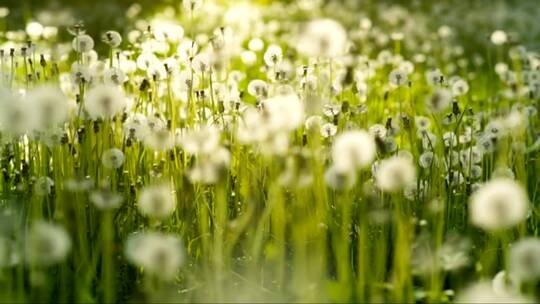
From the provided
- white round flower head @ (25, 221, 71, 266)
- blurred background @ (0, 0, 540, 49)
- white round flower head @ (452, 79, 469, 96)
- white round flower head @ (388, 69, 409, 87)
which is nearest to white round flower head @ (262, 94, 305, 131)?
white round flower head @ (25, 221, 71, 266)

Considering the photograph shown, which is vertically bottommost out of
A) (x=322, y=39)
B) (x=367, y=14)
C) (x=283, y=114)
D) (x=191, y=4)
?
(x=283, y=114)

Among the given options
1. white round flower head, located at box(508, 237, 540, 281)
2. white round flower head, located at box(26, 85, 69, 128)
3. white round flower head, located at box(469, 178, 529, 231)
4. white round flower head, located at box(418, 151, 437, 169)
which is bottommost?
white round flower head, located at box(508, 237, 540, 281)

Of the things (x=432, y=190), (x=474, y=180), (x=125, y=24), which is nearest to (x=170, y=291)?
(x=432, y=190)

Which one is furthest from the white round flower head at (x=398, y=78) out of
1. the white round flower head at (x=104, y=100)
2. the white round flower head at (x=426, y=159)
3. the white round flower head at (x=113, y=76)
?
the white round flower head at (x=104, y=100)

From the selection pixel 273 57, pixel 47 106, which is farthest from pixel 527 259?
pixel 273 57

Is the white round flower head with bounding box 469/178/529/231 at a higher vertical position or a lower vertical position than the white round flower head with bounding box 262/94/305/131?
lower

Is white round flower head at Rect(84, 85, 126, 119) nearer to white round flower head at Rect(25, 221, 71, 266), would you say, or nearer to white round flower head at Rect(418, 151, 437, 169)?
white round flower head at Rect(25, 221, 71, 266)

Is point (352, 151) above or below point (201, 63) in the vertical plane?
below

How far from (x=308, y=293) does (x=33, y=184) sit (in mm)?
911

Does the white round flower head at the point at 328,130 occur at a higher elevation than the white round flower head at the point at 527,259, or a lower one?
higher

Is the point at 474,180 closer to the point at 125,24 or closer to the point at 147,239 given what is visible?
the point at 147,239

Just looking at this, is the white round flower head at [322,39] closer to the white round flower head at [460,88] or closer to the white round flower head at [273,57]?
the white round flower head at [273,57]

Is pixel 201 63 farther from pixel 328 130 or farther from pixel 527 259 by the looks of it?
pixel 527 259

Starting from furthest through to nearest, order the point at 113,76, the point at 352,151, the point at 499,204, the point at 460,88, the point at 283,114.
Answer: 1. the point at 460,88
2. the point at 113,76
3. the point at 283,114
4. the point at 352,151
5. the point at 499,204
